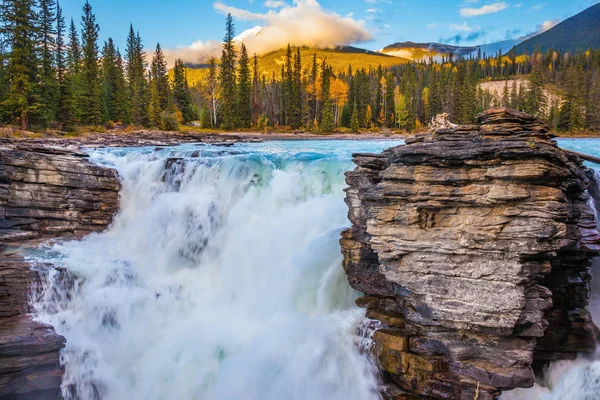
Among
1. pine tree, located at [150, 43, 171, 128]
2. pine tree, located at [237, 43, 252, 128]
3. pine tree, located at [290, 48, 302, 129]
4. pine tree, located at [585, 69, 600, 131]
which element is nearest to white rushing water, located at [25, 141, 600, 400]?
pine tree, located at [150, 43, 171, 128]

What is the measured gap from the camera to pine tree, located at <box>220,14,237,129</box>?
214 feet

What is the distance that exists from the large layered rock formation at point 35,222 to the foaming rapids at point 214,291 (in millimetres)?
466

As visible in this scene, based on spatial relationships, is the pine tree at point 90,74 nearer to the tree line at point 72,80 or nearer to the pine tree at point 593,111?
the tree line at point 72,80

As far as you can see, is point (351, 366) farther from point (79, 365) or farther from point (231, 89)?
point (231, 89)

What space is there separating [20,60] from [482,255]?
46.5 meters

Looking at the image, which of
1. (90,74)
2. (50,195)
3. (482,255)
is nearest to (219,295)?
(50,195)

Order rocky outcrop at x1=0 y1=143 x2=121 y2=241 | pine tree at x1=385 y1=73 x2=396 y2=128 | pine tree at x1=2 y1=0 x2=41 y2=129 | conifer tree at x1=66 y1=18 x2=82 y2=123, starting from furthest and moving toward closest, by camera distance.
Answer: pine tree at x1=385 y1=73 x2=396 y2=128 < conifer tree at x1=66 y1=18 x2=82 y2=123 < pine tree at x1=2 y1=0 x2=41 y2=129 < rocky outcrop at x1=0 y1=143 x2=121 y2=241

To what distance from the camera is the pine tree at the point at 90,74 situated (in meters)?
49.8

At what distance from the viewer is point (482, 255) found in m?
8.23

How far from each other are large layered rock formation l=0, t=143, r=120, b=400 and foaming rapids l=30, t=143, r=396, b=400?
466 mm

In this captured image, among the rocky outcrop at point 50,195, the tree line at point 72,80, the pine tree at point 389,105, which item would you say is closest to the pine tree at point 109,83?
the tree line at point 72,80

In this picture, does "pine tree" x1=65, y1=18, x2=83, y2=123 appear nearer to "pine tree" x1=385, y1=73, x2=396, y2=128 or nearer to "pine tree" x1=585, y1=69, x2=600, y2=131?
"pine tree" x1=385, y1=73, x2=396, y2=128

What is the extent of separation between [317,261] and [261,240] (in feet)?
8.80

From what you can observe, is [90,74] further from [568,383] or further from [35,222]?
[568,383]
